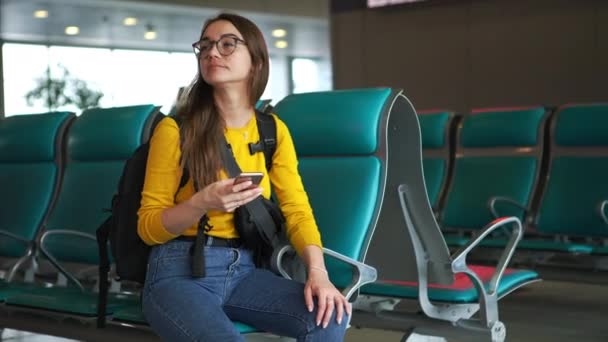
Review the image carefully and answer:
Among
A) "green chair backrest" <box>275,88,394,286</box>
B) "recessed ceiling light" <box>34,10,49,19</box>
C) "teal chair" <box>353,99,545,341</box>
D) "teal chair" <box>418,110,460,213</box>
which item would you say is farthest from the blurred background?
"teal chair" <box>353,99,545,341</box>

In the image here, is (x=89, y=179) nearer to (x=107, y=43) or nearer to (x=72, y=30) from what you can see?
(x=72, y=30)

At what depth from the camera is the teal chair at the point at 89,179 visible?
3.63m

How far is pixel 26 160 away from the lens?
412 cm

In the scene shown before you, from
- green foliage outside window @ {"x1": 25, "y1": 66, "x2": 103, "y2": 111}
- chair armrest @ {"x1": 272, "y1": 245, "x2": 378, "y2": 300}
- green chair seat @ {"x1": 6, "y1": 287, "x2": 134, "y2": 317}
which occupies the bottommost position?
green chair seat @ {"x1": 6, "y1": 287, "x2": 134, "y2": 317}

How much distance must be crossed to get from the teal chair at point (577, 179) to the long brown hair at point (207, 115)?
260 cm

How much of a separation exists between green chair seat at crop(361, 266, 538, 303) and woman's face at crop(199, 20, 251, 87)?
100 centimetres

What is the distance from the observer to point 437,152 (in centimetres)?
553

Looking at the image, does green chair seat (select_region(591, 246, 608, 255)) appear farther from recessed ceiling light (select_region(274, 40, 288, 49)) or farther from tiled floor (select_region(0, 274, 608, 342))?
recessed ceiling light (select_region(274, 40, 288, 49))

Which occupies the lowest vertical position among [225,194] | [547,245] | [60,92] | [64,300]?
[547,245]

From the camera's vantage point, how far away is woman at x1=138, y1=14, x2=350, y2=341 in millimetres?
2123

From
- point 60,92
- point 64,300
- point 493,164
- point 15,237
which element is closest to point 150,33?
point 60,92

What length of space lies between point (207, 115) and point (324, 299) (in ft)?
1.86

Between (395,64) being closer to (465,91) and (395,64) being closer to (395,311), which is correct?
(465,91)

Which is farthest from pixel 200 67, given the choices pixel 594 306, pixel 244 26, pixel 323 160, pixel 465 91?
pixel 465 91
